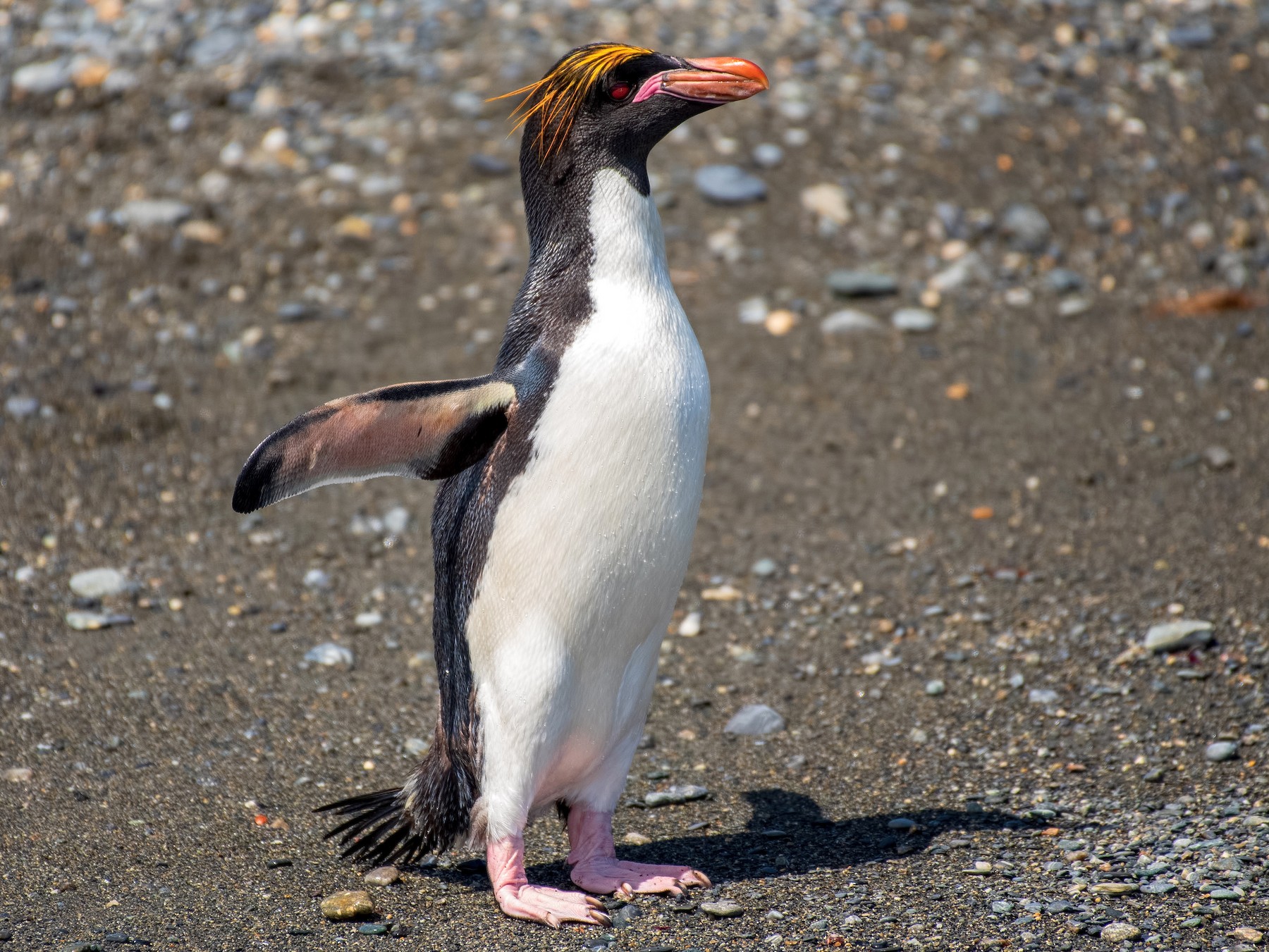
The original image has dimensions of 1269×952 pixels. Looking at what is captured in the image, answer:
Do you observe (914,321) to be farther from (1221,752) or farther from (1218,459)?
(1221,752)

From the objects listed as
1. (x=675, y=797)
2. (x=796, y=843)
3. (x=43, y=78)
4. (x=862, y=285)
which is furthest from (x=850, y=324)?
(x=43, y=78)

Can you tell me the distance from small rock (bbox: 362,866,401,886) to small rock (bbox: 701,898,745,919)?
75cm

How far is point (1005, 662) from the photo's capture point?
14.2 ft

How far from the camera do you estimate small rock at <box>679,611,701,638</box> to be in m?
Answer: 4.64

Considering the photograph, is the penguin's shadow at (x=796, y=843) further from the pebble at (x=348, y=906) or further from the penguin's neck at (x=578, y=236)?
the penguin's neck at (x=578, y=236)

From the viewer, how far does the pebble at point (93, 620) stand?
177 inches

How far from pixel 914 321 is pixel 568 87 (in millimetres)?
3527

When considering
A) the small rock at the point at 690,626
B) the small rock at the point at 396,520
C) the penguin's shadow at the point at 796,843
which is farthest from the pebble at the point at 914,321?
the penguin's shadow at the point at 796,843

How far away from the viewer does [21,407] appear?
574 cm

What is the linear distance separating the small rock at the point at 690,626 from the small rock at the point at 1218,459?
2.08 meters

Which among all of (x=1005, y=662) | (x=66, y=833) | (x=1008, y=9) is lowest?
(x=1005, y=662)

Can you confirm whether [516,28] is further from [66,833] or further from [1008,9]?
[66,833]

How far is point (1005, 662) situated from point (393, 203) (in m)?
4.06

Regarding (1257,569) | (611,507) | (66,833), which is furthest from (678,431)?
(1257,569)
